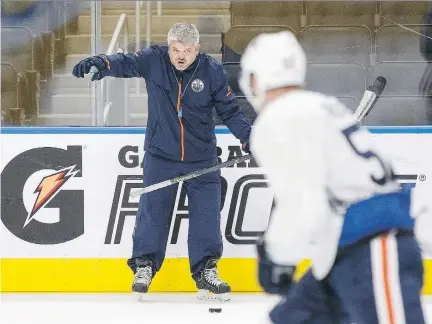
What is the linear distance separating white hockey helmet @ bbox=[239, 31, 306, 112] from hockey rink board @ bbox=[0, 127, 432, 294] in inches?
98.2

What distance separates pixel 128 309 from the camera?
445 cm

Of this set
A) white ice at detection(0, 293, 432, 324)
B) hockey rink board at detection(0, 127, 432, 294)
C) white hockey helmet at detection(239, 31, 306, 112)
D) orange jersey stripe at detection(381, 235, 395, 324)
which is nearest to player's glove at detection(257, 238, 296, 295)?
orange jersey stripe at detection(381, 235, 395, 324)

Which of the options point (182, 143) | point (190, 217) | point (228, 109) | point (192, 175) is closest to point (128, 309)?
point (190, 217)

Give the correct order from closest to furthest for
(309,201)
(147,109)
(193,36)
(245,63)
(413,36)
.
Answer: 1. (309,201)
2. (245,63)
3. (193,36)
4. (147,109)
5. (413,36)

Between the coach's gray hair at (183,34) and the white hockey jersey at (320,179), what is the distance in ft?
7.22

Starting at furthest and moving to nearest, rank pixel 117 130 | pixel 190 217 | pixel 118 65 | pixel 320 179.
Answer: pixel 117 130
pixel 190 217
pixel 118 65
pixel 320 179

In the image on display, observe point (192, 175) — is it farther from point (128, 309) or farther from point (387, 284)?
point (387, 284)

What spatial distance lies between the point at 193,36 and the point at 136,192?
753mm

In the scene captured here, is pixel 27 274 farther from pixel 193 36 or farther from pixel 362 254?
pixel 362 254

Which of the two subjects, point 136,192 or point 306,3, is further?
point 306,3

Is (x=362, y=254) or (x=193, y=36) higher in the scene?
(x=193, y=36)

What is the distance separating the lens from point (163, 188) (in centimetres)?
Answer: 463

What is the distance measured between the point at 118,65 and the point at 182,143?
0.44 metres

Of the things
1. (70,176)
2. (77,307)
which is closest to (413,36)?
(70,176)
